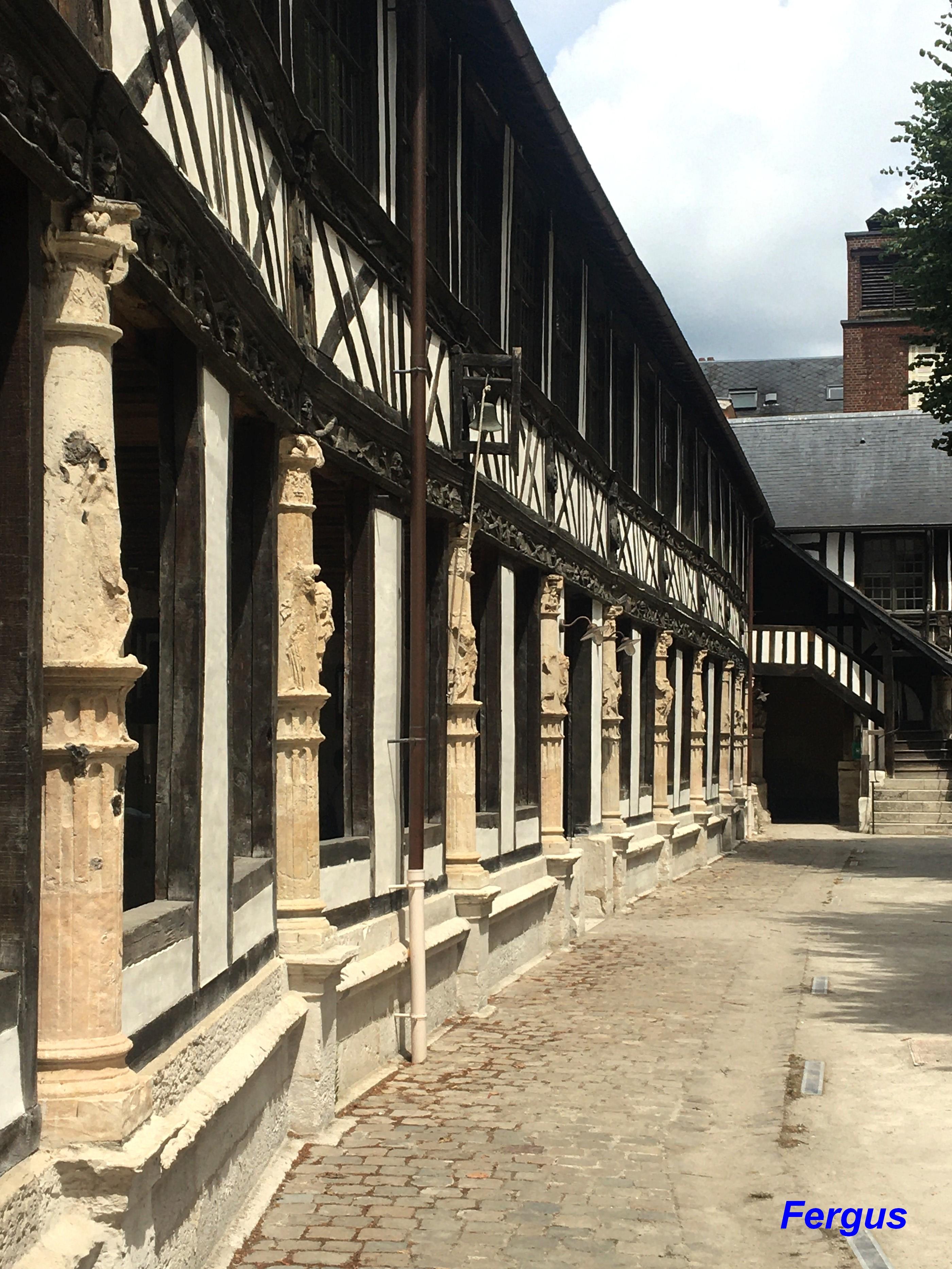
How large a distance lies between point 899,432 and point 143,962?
124 ft

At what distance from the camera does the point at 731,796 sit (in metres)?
27.2

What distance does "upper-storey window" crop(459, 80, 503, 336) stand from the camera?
35.6 feet

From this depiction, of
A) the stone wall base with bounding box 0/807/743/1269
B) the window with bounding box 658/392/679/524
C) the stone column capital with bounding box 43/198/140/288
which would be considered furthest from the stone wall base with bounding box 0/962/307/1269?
the window with bounding box 658/392/679/524

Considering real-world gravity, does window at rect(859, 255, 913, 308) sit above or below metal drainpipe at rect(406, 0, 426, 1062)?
above

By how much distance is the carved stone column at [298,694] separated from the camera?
6895 millimetres

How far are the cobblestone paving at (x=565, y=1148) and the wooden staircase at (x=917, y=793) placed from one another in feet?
62.9

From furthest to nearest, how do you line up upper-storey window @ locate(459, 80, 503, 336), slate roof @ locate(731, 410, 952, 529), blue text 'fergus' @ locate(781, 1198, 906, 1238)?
slate roof @ locate(731, 410, 952, 529)
upper-storey window @ locate(459, 80, 503, 336)
blue text 'fergus' @ locate(781, 1198, 906, 1238)

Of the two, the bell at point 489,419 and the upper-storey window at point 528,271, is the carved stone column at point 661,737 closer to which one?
the upper-storey window at point 528,271

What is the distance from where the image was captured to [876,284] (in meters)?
47.7

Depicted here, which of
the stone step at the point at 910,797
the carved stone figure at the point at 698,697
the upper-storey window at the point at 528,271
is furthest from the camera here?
the stone step at the point at 910,797

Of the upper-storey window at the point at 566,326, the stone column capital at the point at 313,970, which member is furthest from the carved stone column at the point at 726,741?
the stone column capital at the point at 313,970

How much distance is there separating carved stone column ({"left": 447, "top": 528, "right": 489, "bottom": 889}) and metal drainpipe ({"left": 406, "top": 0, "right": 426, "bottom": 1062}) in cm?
122

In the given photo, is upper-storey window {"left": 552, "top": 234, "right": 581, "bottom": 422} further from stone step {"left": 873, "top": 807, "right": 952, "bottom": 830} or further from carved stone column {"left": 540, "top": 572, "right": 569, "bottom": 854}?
stone step {"left": 873, "top": 807, "right": 952, "bottom": 830}

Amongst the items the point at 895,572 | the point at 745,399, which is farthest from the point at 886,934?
the point at 745,399
